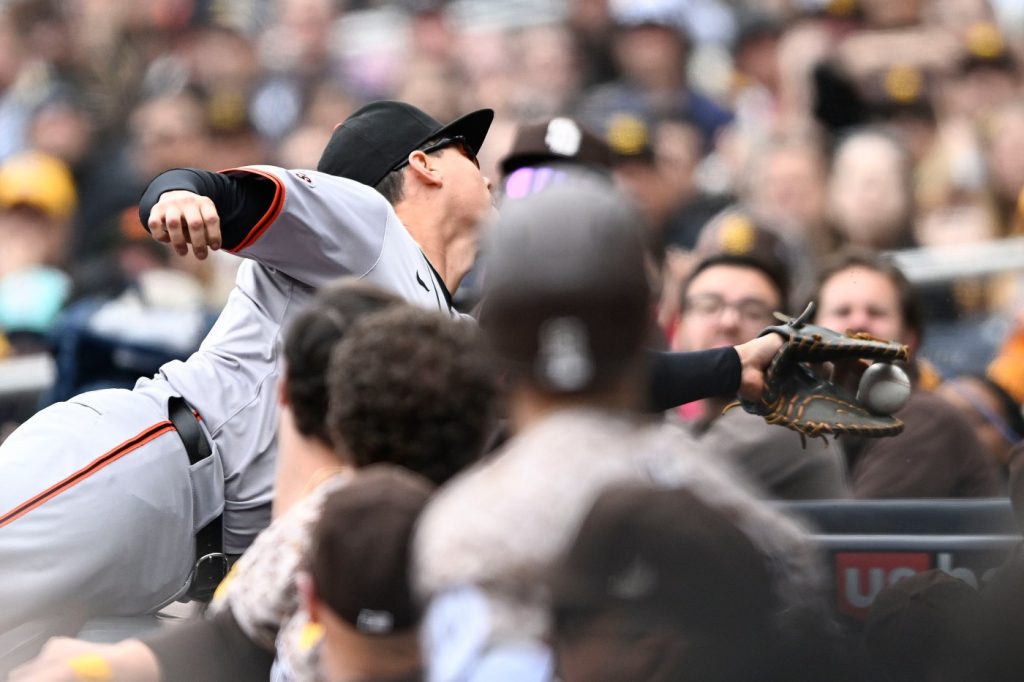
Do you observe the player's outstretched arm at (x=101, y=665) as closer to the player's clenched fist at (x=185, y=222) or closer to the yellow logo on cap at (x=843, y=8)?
the player's clenched fist at (x=185, y=222)

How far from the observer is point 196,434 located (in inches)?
124

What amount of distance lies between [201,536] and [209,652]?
0.90 metres

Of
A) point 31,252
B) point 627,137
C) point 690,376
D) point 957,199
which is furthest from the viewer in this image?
Answer: point 31,252

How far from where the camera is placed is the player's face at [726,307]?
14.1ft

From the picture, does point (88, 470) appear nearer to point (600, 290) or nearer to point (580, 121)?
point (600, 290)

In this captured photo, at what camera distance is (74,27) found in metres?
9.21

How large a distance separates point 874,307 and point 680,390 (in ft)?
4.90

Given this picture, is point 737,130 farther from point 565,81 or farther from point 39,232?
point 39,232

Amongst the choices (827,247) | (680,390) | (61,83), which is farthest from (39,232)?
(680,390)

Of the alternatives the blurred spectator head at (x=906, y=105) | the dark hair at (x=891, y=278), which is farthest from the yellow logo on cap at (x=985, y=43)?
the dark hair at (x=891, y=278)

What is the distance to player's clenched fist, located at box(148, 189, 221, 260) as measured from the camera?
2.71m

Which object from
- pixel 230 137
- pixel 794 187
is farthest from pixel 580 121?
pixel 230 137

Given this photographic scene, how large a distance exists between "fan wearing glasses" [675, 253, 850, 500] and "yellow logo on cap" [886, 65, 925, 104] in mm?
2022

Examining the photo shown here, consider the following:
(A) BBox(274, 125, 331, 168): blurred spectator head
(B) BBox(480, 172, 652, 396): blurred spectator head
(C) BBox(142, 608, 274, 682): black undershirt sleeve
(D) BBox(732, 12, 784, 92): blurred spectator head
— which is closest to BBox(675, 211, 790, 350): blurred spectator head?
(C) BBox(142, 608, 274, 682): black undershirt sleeve
